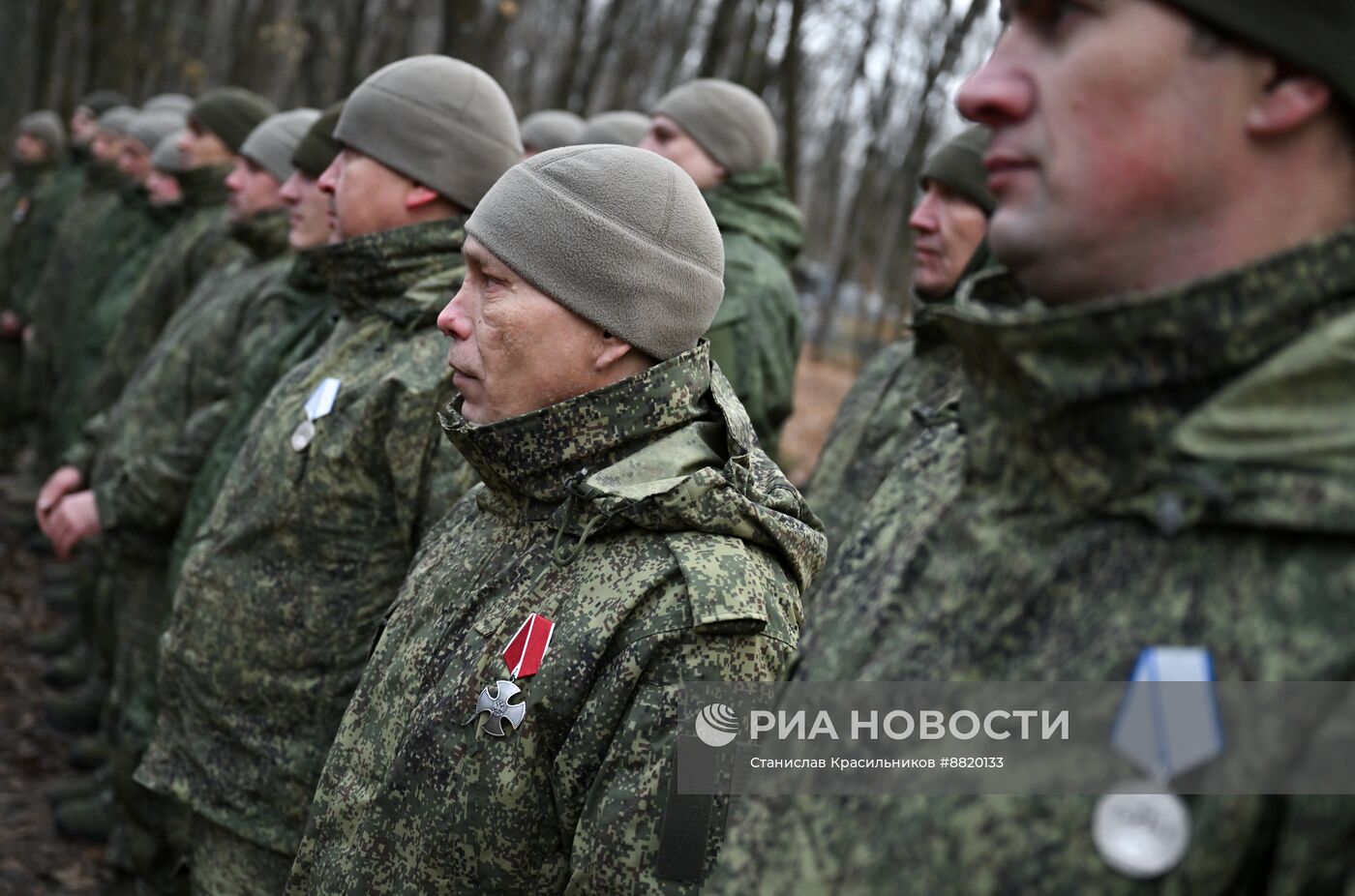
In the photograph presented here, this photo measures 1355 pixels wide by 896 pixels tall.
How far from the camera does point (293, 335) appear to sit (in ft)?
15.6

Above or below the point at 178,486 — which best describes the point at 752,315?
above

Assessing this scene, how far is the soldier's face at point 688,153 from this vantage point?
5.71 metres

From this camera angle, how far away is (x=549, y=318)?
262 cm

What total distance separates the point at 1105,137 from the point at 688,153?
4.40m

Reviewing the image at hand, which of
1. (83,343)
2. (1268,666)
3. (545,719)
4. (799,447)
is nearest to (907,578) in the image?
(1268,666)

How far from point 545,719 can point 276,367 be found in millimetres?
2832

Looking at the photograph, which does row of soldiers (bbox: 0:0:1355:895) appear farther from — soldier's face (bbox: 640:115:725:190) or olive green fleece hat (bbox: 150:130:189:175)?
olive green fleece hat (bbox: 150:130:189:175)

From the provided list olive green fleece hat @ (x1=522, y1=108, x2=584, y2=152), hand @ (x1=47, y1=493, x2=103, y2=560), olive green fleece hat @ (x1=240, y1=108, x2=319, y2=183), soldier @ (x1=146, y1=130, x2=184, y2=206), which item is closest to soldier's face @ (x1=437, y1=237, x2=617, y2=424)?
hand @ (x1=47, y1=493, x2=103, y2=560)

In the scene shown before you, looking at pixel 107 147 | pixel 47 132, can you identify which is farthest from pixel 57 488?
pixel 47 132

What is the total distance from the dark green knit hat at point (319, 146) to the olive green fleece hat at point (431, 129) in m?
0.60

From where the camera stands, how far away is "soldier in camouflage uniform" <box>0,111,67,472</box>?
11250 mm

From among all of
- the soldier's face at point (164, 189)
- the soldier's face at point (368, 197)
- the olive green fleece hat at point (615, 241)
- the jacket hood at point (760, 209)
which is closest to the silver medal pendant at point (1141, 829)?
the olive green fleece hat at point (615, 241)

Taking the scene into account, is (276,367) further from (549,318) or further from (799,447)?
(799,447)

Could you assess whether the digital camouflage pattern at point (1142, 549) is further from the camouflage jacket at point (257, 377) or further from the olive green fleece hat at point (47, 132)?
the olive green fleece hat at point (47, 132)
